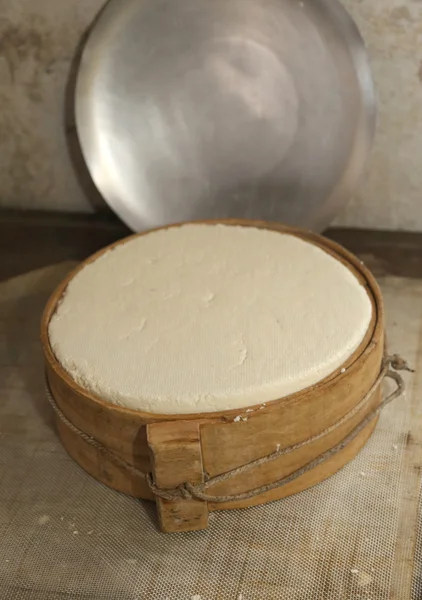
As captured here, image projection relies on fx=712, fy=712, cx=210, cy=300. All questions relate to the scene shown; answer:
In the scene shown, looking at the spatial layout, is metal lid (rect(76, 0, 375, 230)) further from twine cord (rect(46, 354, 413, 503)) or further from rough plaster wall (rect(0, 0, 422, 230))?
twine cord (rect(46, 354, 413, 503))

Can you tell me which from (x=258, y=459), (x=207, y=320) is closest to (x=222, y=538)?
(x=258, y=459)

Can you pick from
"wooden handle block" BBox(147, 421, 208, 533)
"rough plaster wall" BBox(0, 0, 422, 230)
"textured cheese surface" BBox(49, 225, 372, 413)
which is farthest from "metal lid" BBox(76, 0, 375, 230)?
"wooden handle block" BBox(147, 421, 208, 533)

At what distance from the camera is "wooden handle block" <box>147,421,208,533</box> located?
3.21 ft

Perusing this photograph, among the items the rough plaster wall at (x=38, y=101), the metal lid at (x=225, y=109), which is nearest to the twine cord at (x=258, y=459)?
the metal lid at (x=225, y=109)

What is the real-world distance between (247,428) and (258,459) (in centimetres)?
7

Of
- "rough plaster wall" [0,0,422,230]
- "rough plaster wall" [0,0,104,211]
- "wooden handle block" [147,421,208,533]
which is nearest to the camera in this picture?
"wooden handle block" [147,421,208,533]

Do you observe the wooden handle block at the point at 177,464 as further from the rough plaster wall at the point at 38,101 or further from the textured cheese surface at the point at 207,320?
the rough plaster wall at the point at 38,101

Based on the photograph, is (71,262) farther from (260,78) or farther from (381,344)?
(381,344)

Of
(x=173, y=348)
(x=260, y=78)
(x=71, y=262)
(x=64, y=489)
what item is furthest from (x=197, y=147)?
(x=64, y=489)

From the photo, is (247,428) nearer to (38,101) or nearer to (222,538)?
(222,538)

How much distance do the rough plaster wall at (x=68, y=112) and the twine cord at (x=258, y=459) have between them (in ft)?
2.16

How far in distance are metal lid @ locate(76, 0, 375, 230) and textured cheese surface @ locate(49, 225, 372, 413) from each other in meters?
0.33

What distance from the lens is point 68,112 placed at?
1786mm

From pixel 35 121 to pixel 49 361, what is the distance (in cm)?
89
